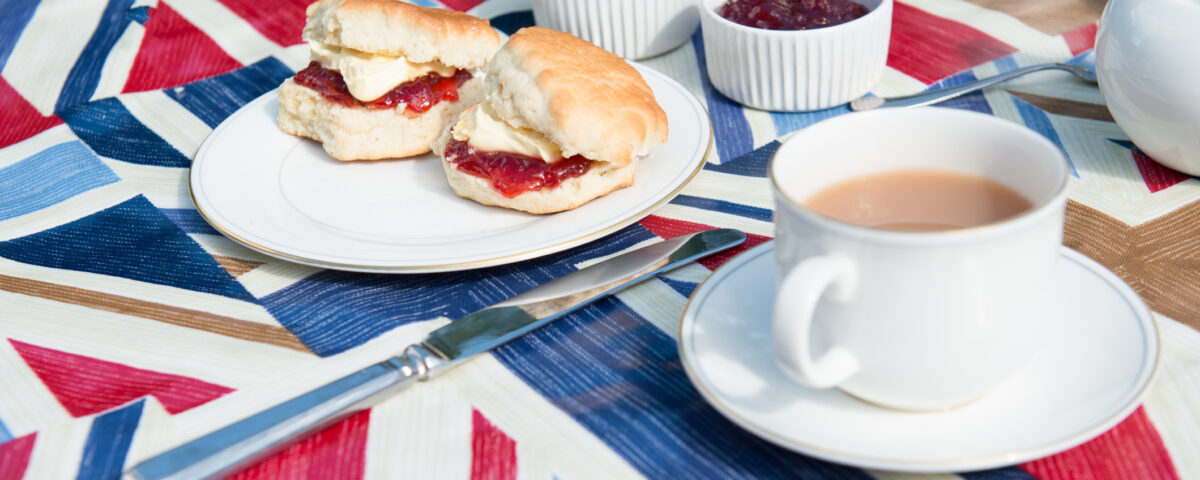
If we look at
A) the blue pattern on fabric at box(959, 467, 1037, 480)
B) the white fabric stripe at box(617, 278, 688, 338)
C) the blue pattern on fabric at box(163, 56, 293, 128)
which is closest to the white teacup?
the blue pattern on fabric at box(959, 467, 1037, 480)

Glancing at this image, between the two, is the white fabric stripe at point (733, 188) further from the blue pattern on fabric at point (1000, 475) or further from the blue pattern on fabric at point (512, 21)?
the blue pattern on fabric at point (512, 21)

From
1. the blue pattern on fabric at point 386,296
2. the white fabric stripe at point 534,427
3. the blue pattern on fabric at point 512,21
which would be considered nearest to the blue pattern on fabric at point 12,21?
the blue pattern on fabric at point 512,21

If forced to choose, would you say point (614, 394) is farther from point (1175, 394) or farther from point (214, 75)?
point (214, 75)

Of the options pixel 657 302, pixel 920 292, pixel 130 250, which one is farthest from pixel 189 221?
pixel 920 292

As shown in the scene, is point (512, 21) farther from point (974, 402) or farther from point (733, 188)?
point (974, 402)

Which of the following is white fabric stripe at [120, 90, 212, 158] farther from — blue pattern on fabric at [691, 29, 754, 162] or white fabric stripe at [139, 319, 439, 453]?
blue pattern on fabric at [691, 29, 754, 162]
